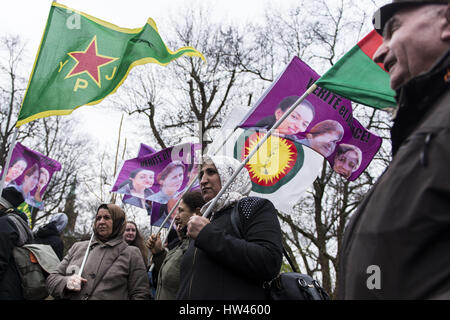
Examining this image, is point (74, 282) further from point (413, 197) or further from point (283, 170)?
point (283, 170)

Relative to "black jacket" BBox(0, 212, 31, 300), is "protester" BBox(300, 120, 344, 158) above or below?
above

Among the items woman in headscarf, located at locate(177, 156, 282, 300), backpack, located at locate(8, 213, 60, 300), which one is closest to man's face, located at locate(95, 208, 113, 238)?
backpack, located at locate(8, 213, 60, 300)

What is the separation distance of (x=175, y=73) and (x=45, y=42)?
549 inches

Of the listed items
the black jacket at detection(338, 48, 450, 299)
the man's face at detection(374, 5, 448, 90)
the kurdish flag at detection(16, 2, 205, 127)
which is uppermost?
the kurdish flag at detection(16, 2, 205, 127)

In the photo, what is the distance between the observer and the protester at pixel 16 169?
260 inches

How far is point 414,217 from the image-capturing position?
1.00 m

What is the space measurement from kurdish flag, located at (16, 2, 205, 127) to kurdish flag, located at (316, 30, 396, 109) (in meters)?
1.31

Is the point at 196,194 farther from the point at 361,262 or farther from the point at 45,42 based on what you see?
the point at 361,262

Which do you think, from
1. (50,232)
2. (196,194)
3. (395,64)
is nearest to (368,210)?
(395,64)

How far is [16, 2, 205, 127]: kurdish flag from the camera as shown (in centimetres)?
377

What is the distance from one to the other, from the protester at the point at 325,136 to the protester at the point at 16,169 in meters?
4.89

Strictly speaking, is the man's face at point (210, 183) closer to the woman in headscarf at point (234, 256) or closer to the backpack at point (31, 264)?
the woman in headscarf at point (234, 256)

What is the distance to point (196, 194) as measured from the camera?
380 cm

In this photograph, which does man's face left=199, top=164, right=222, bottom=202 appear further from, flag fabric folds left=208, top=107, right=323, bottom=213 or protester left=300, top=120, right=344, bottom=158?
flag fabric folds left=208, top=107, right=323, bottom=213
